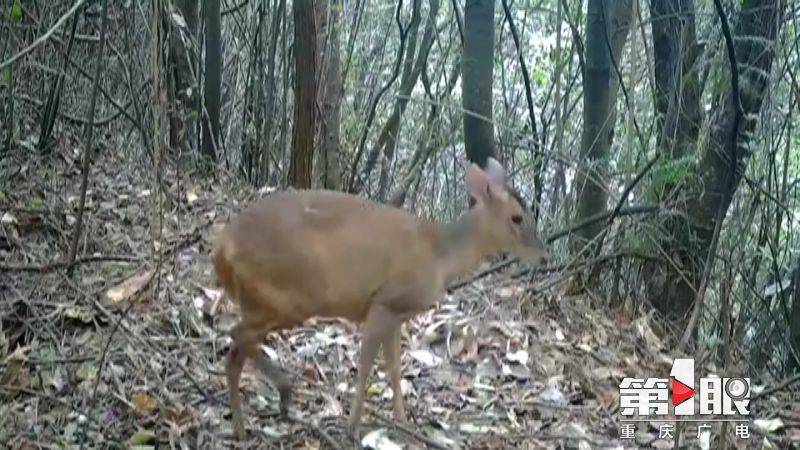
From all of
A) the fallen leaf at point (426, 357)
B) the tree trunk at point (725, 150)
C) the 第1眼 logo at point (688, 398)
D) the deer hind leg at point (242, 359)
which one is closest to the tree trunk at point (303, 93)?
the fallen leaf at point (426, 357)

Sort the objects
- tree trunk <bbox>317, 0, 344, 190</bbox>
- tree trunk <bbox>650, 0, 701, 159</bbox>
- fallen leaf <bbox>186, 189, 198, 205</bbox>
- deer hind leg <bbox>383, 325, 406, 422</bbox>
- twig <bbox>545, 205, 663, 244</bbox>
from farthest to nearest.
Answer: tree trunk <bbox>317, 0, 344, 190</bbox>, fallen leaf <bbox>186, 189, 198, 205</bbox>, tree trunk <bbox>650, 0, 701, 159</bbox>, twig <bbox>545, 205, 663, 244</bbox>, deer hind leg <bbox>383, 325, 406, 422</bbox>

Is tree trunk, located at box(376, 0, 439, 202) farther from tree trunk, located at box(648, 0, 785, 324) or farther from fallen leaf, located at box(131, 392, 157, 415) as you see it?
fallen leaf, located at box(131, 392, 157, 415)

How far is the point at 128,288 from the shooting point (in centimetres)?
550

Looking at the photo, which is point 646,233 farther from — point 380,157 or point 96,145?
point 380,157

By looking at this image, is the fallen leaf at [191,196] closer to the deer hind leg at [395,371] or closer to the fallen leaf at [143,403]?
the fallen leaf at [143,403]

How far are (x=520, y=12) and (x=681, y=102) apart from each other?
17.3 ft

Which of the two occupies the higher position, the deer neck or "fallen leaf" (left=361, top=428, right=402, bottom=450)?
the deer neck

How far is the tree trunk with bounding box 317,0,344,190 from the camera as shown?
8000mm

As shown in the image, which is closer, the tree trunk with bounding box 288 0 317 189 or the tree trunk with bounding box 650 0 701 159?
the tree trunk with bounding box 650 0 701 159

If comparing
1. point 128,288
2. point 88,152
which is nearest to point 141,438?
point 128,288

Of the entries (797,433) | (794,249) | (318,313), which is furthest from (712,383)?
(794,249)

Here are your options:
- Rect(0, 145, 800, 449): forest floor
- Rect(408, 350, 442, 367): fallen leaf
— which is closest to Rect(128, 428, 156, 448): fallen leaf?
Rect(0, 145, 800, 449): forest floor

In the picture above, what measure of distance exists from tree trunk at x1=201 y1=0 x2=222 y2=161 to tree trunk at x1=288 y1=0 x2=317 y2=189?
772 mm

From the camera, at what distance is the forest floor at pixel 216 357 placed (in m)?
4.60
